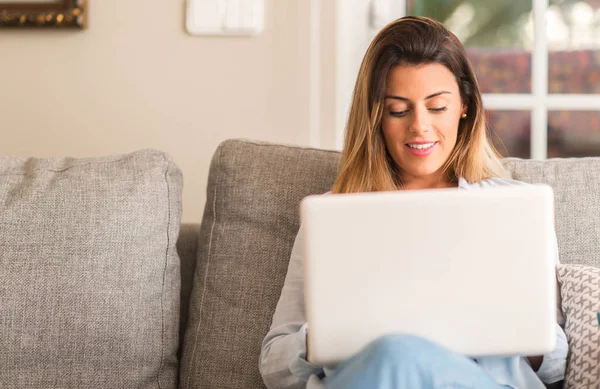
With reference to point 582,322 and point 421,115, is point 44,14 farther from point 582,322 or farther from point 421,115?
point 582,322

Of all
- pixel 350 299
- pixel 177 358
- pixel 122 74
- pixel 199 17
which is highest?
pixel 199 17

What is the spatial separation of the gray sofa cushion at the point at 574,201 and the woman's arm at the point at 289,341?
520 mm

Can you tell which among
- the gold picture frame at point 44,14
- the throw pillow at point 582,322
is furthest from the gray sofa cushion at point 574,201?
the gold picture frame at point 44,14

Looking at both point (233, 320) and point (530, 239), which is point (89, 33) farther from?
point (530, 239)

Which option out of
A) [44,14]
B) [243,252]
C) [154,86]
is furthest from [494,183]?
[44,14]

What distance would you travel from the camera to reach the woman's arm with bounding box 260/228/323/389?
128cm

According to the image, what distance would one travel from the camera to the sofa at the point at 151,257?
1527 millimetres

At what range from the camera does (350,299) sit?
1034 millimetres

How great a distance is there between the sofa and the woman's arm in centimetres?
11

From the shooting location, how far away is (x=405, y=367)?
3.31ft

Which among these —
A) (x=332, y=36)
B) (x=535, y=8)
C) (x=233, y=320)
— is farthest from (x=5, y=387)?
(x=535, y=8)

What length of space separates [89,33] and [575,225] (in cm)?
135

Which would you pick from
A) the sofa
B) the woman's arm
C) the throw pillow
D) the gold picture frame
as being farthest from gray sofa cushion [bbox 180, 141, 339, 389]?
the gold picture frame

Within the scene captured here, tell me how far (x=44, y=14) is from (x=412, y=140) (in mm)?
1127
